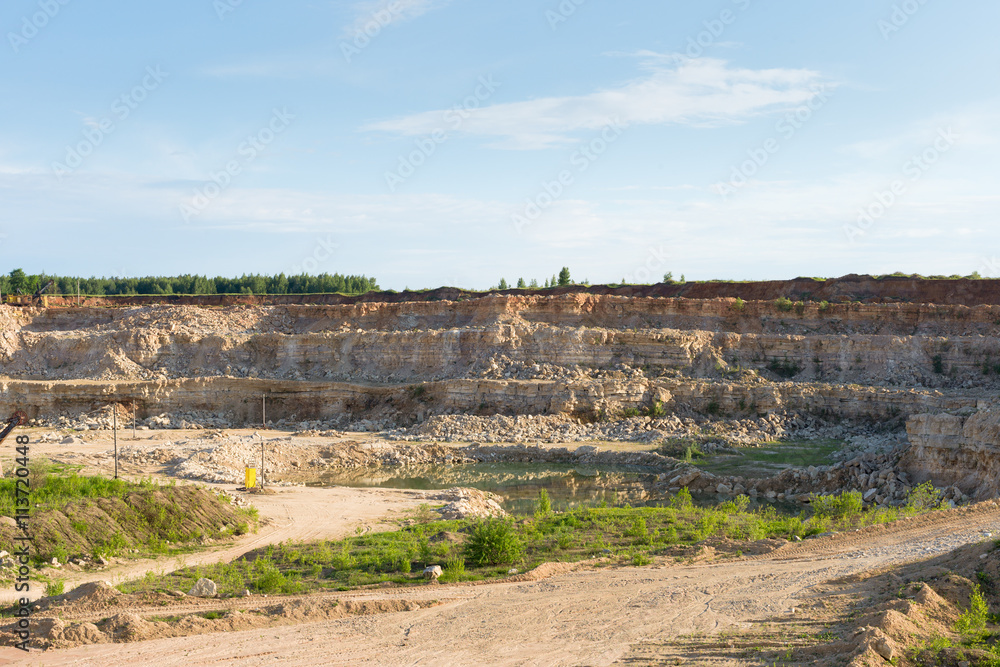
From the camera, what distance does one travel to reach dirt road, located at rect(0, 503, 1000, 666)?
834 cm

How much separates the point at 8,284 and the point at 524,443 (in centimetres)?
6919

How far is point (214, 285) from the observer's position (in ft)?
274

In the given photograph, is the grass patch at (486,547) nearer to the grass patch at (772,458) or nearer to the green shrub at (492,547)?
the green shrub at (492,547)

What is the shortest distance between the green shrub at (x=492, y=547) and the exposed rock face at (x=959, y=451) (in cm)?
1200

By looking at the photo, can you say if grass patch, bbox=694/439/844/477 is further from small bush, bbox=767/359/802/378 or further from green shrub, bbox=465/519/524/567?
green shrub, bbox=465/519/524/567

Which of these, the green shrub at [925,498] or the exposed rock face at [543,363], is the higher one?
the exposed rock face at [543,363]

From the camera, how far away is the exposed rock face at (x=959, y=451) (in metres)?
17.8

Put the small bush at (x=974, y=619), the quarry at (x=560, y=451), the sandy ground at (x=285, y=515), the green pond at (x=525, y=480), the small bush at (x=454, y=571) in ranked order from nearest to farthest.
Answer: the small bush at (x=974, y=619)
the quarry at (x=560, y=451)
the small bush at (x=454, y=571)
the sandy ground at (x=285, y=515)
the green pond at (x=525, y=480)

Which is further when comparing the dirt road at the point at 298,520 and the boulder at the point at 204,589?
the dirt road at the point at 298,520

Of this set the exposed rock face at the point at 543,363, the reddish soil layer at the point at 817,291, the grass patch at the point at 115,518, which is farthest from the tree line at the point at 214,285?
the grass patch at the point at 115,518

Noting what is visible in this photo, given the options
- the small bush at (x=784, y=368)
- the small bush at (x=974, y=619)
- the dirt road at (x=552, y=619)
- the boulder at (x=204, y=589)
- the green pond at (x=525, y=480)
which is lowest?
the green pond at (x=525, y=480)

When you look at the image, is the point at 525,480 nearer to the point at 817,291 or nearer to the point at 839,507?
the point at 839,507

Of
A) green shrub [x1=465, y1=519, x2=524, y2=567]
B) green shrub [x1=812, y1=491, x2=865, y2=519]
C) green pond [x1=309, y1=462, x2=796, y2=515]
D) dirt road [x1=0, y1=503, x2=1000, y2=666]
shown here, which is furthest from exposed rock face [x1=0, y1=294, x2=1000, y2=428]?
dirt road [x1=0, y1=503, x2=1000, y2=666]

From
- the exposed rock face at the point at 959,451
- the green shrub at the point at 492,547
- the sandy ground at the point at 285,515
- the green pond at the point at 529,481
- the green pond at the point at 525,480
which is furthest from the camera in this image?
the green pond at the point at 525,480
